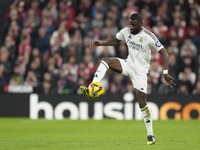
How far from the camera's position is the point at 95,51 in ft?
52.0

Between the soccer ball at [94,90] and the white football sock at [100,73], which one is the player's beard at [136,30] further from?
the soccer ball at [94,90]

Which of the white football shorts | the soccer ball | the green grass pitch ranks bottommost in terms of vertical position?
the green grass pitch

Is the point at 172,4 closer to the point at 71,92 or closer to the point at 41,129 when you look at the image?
the point at 71,92

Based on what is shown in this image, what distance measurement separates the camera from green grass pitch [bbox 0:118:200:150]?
25.9ft

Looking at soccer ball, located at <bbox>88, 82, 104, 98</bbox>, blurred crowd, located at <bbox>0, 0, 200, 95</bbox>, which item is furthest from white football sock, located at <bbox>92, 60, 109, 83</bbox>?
blurred crowd, located at <bbox>0, 0, 200, 95</bbox>

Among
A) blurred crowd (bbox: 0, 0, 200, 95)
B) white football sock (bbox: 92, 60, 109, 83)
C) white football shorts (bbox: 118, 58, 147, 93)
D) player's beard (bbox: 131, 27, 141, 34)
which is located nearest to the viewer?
white football sock (bbox: 92, 60, 109, 83)

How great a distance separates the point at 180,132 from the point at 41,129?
146 inches

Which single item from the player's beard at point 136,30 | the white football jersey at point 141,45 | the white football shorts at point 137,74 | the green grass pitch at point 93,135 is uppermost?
the player's beard at point 136,30

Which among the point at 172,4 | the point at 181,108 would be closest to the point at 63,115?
the point at 181,108

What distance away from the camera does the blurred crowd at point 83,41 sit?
14.9 m

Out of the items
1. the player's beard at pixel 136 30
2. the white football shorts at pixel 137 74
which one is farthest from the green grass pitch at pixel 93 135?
the player's beard at pixel 136 30

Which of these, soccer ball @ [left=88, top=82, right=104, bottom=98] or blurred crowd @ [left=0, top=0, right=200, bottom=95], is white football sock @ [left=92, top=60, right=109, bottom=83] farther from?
blurred crowd @ [left=0, top=0, right=200, bottom=95]

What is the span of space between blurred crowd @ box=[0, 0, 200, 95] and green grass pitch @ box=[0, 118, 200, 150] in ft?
5.28

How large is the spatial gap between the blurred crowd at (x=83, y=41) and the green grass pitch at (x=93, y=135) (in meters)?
1.61
